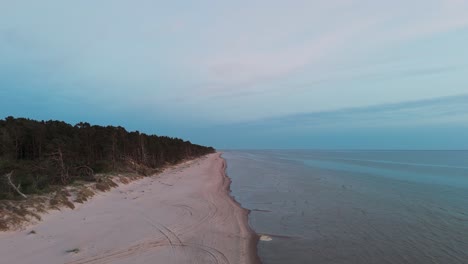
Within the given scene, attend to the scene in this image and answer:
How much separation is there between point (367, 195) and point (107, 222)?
15.0 m

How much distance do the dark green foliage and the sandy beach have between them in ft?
7.35

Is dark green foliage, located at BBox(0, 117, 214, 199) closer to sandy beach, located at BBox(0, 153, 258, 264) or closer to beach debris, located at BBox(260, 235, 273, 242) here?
sandy beach, located at BBox(0, 153, 258, 264)

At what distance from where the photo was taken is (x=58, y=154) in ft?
50.2

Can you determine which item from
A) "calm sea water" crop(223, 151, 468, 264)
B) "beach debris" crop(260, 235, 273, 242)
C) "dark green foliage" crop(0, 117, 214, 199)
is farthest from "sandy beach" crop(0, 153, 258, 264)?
"dark green foliage" crop(0, 117, 214, 199)

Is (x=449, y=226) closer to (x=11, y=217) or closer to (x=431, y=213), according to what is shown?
(x=431, y=213)

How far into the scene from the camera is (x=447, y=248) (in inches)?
334

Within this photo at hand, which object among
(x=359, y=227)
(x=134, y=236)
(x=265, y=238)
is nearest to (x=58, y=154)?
(x=134, y=236)

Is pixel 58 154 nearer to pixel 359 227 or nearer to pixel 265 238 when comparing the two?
pixel 265 238

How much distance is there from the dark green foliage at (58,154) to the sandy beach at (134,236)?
7.35ft

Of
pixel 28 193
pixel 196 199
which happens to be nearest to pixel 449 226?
pixel 196 199

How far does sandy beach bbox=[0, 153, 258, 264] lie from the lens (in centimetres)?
644

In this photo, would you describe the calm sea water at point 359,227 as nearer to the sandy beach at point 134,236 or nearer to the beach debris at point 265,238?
the beach debris at point 265,238

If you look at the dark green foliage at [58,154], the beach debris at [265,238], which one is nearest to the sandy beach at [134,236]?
the beach debris at [265,238]

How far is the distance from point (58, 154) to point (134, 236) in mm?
9737
